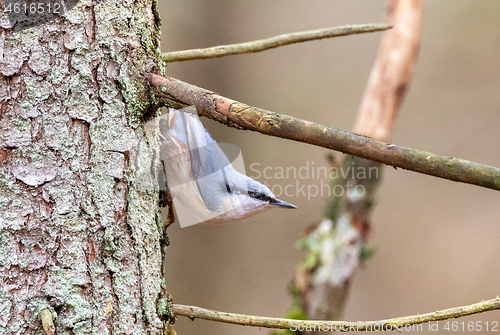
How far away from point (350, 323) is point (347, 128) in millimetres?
2495

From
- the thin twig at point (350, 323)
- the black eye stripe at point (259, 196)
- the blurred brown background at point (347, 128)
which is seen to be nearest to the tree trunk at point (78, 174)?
the thin twig at point (350, 323)

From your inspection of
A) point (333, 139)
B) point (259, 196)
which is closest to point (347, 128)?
point (259, 196)

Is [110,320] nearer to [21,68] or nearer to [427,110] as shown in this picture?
[21,68]

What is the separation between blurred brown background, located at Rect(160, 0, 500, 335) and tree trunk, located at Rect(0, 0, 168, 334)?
2.12m

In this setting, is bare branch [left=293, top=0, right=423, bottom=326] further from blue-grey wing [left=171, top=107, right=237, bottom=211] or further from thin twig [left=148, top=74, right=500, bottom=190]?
thin twig [left=148, top=74, right=500, bottom=190]

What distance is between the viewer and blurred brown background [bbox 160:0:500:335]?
293 centimetres

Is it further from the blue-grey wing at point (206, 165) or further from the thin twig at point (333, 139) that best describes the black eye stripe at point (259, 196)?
the thin twig at point (333, 139)

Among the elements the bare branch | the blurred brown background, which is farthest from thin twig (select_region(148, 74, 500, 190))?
the blurred brown background

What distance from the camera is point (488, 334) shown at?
2730 mm

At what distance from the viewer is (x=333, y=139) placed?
1.90 ft

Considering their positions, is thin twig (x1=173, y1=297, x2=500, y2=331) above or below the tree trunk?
below

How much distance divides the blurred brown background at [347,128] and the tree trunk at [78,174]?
2.12 metres

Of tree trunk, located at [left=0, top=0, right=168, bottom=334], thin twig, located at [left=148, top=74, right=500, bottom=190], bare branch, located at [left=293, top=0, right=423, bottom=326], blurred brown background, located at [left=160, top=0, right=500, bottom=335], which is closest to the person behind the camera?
thin twig, located at [left=148, top=74, right=500, bottom=190]

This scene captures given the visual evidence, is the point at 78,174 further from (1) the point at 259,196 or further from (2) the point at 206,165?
(1) the point at 259,196
